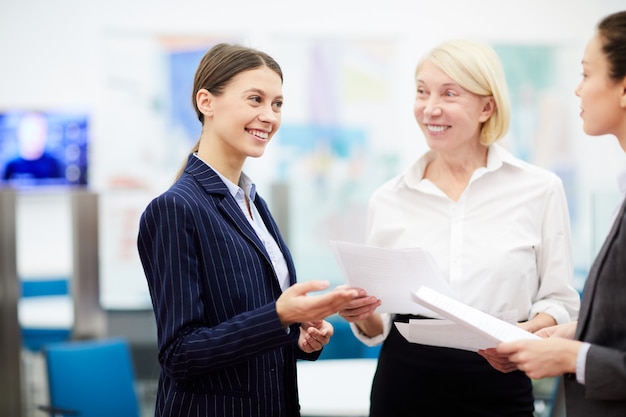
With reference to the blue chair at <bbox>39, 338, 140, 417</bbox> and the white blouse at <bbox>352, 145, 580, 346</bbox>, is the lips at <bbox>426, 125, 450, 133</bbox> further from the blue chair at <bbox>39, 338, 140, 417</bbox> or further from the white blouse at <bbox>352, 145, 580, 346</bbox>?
the blue chair at <bbox>39, 338, 140, 417</bbox>

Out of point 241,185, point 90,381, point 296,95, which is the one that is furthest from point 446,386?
point 296,95

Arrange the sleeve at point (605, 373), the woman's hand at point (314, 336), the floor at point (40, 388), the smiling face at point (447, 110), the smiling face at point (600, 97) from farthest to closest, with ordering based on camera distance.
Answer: the floor at point (40, 388)
the smiling face at point (447, 110)
the woman's hand at point (314, 336)
the smiling face at point (600, 97)
the sleeve at point (605, 373)

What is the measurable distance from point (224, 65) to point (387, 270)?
0.65 m

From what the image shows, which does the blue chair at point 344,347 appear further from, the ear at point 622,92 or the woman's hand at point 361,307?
the ear at point 622,92

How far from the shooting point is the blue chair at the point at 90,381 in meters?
3.12

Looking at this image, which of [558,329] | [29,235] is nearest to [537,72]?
[29,235]

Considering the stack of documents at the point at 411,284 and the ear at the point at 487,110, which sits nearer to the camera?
the stack of documents at the point at 411,284

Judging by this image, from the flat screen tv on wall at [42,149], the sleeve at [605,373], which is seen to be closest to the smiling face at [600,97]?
the sleeve at [605,373]

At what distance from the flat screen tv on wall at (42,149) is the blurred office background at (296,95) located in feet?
0.22

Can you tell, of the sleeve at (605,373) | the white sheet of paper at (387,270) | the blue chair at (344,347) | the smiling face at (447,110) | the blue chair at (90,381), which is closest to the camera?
the sleeve at (605,373)

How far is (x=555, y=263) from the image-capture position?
83.2 inches

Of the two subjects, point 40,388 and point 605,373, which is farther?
point 40,388

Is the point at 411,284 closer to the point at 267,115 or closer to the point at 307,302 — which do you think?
the point at 307,302

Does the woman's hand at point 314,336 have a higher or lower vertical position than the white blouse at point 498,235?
lower
